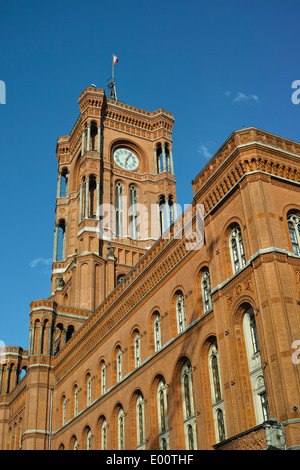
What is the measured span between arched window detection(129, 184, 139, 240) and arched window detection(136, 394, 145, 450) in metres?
27.6

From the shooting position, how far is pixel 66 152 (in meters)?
65.4

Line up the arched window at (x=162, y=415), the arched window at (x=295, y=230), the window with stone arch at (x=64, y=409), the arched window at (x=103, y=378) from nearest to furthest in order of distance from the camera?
the arched window at (x=295, y=230) → the arched window at (x=162, y=415) → the arched window at (x=103, y=378) → the window with stone arch at (x=64, y=409)

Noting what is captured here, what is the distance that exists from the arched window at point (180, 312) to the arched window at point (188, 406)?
190cm

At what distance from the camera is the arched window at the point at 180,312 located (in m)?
27.6

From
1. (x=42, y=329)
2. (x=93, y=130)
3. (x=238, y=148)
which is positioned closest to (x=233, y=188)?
(x=238, y=148)

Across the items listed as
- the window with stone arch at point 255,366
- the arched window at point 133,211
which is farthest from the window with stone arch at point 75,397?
the window with stone arch at point 255,366

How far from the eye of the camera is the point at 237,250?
23797 millimetres

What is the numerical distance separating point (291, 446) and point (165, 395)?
10.9 m

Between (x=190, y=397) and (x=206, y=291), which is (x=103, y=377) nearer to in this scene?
(x=190, y=397)

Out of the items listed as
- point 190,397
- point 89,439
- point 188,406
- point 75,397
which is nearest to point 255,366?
point 190,397

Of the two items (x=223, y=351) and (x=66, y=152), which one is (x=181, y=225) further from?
(x=66, y=152)

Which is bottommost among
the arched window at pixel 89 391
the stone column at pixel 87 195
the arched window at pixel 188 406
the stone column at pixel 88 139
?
the arched window at pixel 188 406

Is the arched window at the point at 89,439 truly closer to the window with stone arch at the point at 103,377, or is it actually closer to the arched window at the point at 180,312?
the window with stone arch at the point at 103,377

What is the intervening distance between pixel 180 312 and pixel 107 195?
29.7 metres
